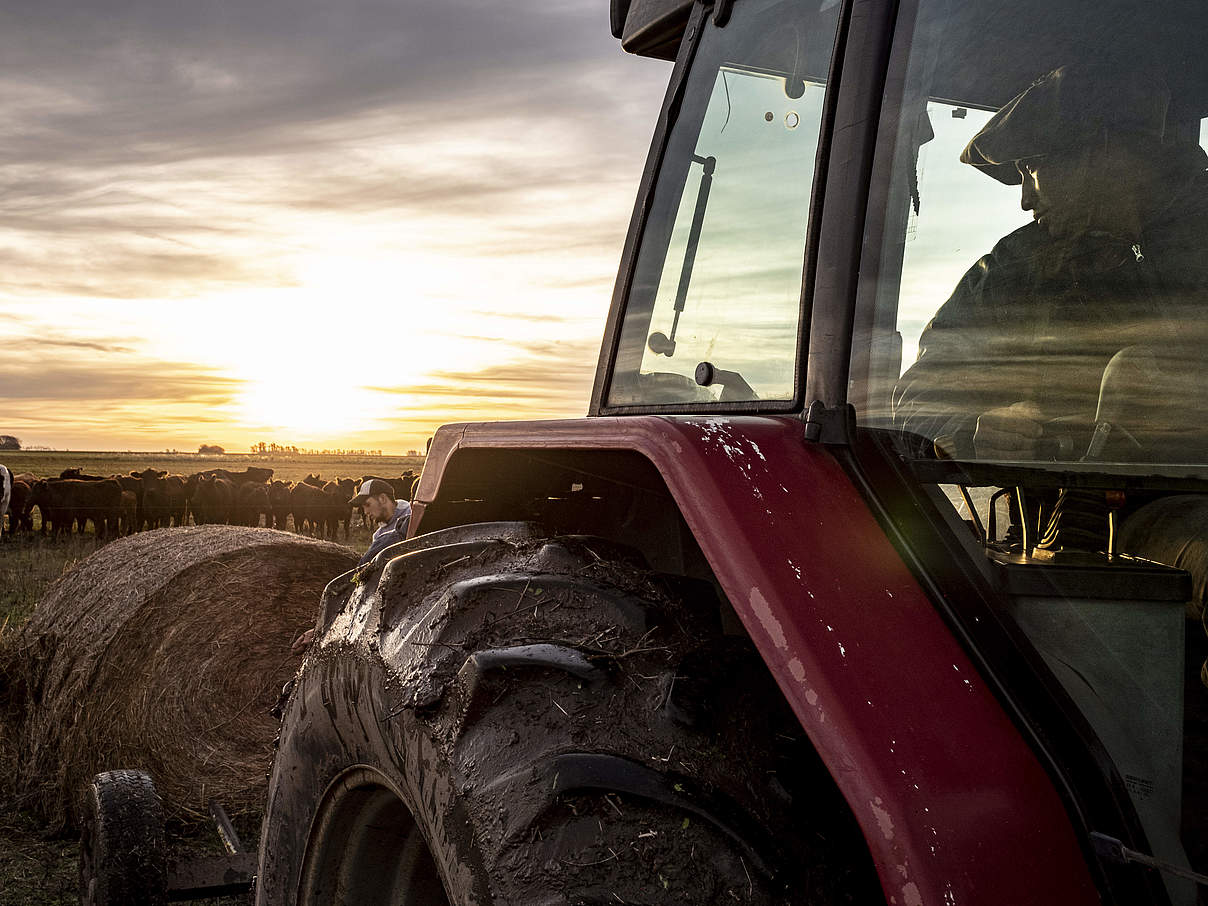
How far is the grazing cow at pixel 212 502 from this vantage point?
2370 cm

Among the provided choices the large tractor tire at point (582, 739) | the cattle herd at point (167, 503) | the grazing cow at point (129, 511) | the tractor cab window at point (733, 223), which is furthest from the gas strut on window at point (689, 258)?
the grazing cow at point (129, 511)

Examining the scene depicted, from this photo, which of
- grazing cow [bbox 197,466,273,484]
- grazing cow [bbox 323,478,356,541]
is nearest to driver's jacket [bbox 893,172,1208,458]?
grazing cow [bbox 323,478,356,541]

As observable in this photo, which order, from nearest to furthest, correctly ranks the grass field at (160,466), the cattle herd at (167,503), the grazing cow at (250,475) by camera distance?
1. the cattle herd at (167,503)
2. the grazing cow at (250,475)
3. the grass field at (160,466)

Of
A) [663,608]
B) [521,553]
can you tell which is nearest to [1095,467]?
[663,608]

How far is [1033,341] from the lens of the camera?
1.35 meters

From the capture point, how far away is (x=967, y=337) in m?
1.39

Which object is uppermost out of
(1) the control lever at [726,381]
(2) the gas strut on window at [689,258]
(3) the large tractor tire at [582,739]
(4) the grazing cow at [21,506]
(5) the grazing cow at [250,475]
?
(2) the gas strut on window at [689,258]

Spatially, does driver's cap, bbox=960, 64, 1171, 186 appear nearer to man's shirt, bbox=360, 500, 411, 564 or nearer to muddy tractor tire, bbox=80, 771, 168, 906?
muddy tractor tire, bbox=80, 771, 168, 906

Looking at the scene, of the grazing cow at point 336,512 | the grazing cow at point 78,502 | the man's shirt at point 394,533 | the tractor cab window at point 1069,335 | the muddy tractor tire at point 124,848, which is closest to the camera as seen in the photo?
the tractor cab window at point 1069,335

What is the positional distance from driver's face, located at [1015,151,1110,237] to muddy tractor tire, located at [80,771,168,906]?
9.33 ft

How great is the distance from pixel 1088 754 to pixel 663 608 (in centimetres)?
52

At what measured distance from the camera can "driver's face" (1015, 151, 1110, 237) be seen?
1398mm

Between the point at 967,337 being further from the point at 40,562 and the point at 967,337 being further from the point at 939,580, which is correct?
the point at 40,562

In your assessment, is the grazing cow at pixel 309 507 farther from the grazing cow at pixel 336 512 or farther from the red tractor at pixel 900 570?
the red tractor at pixel 900 570
